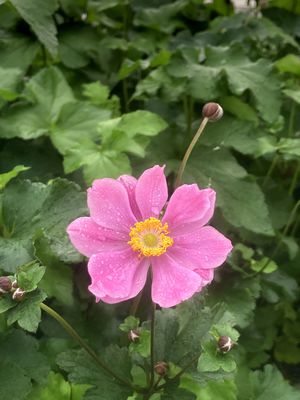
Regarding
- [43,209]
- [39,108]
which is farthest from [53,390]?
[39,108]

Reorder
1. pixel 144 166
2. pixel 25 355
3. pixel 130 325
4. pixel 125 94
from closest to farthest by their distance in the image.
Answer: pixel 130 325 < pixel 25 355 < pixel 144 166 < pixel 125 94

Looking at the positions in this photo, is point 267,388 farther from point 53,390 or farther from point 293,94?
point 293,94

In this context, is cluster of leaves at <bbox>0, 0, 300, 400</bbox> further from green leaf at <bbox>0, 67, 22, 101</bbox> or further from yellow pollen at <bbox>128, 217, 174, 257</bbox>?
yellow pollen at <bbox>128, 217, 174, 257</bbox>

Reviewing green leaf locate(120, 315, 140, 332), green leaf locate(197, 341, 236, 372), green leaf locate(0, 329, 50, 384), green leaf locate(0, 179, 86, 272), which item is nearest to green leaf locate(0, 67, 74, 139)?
green leaf locate(0, 179, 86, 272)

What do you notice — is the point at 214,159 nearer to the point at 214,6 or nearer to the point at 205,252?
the point at 205,252

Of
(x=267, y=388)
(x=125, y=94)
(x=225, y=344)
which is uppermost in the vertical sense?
(x=225, y=344)

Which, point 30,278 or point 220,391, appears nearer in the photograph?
point 30,278

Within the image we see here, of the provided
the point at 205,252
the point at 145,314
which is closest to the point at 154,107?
the point at 145,314
